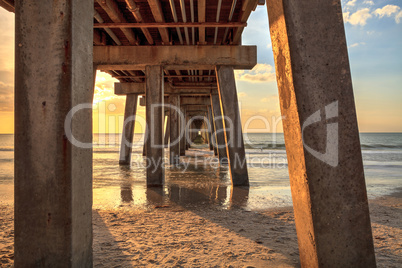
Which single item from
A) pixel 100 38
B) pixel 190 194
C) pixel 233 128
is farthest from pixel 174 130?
pixel 190 194

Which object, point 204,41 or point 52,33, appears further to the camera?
point 204,41

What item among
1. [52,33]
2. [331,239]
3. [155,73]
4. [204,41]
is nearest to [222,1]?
[204,41]

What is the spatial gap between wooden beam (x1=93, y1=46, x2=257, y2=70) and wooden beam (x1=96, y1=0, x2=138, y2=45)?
541 millimetres

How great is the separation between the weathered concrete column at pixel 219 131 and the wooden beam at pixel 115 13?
16.0 ft

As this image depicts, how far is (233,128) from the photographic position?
8164mm

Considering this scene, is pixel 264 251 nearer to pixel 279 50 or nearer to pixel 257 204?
pixel 279 50

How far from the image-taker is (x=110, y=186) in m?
7.69

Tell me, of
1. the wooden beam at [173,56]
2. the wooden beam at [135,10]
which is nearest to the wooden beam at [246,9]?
the wooden beam at [173,56]

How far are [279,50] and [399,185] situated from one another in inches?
338

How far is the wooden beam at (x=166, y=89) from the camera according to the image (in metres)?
14.0

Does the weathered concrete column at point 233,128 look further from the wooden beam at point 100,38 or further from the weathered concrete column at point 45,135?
the weathered concrete column at point 45,135

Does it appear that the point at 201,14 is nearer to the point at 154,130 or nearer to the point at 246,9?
the point at 246,9

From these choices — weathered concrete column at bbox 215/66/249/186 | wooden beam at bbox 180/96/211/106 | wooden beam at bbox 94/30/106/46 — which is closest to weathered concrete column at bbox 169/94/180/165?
wooden beam at bbox 180/96/211/106

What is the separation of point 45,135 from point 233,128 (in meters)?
6.45
